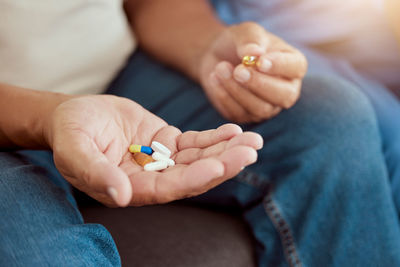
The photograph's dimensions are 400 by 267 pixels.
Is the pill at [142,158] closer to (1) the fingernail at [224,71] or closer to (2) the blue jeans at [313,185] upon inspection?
(2) the blue jeans at [313,185]

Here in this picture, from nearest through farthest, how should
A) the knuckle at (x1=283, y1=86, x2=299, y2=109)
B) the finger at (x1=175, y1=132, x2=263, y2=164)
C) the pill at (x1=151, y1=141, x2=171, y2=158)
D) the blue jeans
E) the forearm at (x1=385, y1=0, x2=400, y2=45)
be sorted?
the finger at (x1=175, y1=132, x2=263, y2=164) → the pill at (x1=151, y1=141, x2=171, y2=158) → the blue jeans → the knuckle at (x1=283, y1=86, x2=299, y2=109) → the forearm at (x1=385, y1=0, x2=400, y2=45)

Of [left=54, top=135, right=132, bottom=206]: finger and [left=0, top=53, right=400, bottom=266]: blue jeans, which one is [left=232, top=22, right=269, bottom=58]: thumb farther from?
[left=54, top=135, right=132, bottom=206]: finger

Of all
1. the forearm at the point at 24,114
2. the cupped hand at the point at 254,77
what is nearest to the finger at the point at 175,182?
the forearm at the point at 24,114

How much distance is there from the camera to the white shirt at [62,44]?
0.97 m

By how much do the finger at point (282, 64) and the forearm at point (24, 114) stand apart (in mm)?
457

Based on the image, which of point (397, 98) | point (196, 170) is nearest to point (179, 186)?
point (196, 170)

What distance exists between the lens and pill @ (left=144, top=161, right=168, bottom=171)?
65 cm

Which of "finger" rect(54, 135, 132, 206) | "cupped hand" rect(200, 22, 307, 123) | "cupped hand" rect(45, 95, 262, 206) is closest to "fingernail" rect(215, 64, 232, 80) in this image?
"cupped hand" rect(200, 22, 307, 123)

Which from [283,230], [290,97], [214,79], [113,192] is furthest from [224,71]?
[113,192]

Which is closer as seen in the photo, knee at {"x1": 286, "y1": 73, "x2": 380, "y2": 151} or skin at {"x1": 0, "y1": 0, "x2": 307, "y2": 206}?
skin at {"x1": 0, "y1": 0, "x2": 307, "y2": 206}

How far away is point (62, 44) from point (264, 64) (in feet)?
1.89

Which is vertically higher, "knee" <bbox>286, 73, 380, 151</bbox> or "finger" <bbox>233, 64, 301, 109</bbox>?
"finger" <bbox>233, 64, 301, 109</bbox>

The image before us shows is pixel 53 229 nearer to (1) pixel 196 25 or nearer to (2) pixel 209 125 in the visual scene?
(2) pixel 209 125

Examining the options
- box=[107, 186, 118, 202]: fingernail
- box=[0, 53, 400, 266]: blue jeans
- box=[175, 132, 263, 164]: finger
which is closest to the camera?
box=[107, 186, 118, 202]: fingernail
